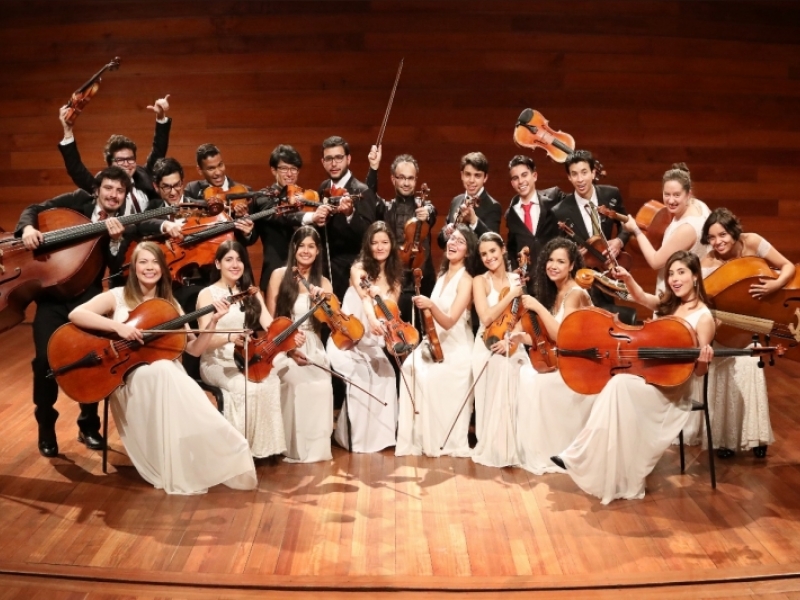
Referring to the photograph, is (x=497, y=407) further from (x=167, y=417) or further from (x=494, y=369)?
(x=167, y=417)

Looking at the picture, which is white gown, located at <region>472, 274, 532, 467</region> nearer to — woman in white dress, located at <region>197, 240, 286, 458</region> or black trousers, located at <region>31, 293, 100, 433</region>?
woman in white dress, located at <region>197, 240, 286, 458</region>

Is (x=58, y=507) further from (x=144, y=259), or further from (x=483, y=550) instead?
(x=483, y=550)

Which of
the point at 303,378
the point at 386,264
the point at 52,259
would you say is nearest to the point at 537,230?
the point at 386,264

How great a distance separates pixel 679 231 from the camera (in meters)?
4.64

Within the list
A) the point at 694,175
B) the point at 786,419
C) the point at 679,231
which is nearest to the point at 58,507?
the point at 679,231

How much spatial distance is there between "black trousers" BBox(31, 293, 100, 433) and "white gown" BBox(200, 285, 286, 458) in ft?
2.15

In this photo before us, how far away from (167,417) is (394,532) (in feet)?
3.53

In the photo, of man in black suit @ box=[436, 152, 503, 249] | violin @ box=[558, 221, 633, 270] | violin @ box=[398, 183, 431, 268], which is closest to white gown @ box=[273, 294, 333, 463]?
violin @ box=[398, 183, 431, 268]

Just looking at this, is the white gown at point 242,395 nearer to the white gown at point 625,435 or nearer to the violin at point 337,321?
the violin at point 337,321

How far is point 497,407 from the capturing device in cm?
440

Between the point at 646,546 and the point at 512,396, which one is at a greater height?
the point at 512,396

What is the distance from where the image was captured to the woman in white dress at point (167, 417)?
4000 mm

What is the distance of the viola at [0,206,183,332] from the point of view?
4.09 meters

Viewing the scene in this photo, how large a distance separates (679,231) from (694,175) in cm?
236
